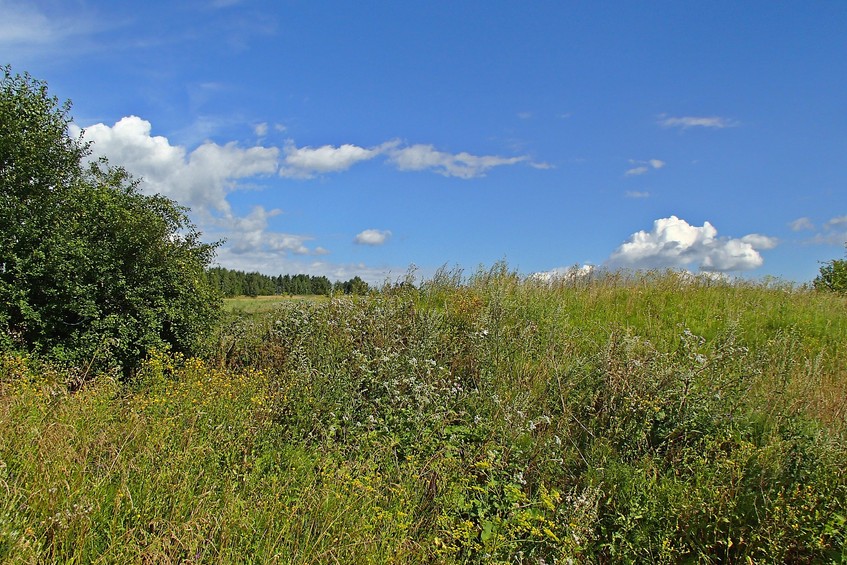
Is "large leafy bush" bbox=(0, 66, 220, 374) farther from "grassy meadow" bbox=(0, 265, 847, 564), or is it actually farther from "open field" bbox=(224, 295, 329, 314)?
"grassy meadow" bbox=(0, 265, 847, 564)

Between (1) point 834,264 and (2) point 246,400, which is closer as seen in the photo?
(2) point 246,400

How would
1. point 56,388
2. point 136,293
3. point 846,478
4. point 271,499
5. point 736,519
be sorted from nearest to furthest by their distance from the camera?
point 271,499
point 736,519
point 846,478
point 56,388
point 136,293

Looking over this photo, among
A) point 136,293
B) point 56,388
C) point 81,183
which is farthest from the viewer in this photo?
point 81,183

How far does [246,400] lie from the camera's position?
17.7 ft

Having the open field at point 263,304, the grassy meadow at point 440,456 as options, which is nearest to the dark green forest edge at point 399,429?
the grassy meadow at point 440,456

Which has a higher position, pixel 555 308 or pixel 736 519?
pixel 555 308

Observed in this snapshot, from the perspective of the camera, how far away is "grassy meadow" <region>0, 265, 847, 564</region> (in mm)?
3244

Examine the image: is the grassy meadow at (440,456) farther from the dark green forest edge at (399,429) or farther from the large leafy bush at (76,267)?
the large leafy bush at (76,267)

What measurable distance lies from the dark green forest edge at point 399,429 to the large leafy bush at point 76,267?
51 millimetres

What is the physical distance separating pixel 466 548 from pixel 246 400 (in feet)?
9.23

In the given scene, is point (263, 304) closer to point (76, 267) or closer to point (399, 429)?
point (76, 267)

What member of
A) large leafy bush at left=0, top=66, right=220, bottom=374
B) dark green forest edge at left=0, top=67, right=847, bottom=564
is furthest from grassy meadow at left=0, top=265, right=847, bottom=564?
large leafy bush at left=0, top=66, right=220, bottom=374

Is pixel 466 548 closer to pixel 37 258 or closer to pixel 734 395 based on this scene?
pixel 734 395

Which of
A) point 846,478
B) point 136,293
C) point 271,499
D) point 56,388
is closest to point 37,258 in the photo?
point 136,293
